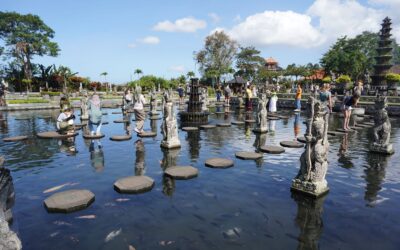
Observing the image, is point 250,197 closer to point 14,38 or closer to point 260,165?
point 260,165

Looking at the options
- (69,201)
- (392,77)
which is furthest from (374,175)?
(392,77)

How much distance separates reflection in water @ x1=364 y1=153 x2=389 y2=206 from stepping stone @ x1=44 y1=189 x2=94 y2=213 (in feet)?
19.1

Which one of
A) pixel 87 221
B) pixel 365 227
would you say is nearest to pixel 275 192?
pixel 365 227

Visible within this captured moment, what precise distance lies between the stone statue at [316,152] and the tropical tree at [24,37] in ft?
180

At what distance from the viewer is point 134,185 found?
611 cm

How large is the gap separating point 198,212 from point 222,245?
1.10 metres

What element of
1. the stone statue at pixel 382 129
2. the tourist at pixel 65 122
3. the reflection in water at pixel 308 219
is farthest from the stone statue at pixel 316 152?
the tourist at pixel 65 122

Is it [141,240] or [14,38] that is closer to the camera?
[141,240]

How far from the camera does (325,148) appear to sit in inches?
223

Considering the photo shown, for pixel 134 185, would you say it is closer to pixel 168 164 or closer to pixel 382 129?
pixel 168 164

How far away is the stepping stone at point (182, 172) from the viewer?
22.5 ft

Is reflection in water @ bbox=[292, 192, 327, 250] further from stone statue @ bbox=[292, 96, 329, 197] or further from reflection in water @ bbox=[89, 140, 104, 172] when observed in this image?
reflection in water @ bbox=[89, 140, 104, 172]

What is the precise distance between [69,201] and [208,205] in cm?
280

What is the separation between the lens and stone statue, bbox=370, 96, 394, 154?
29.9 feet
